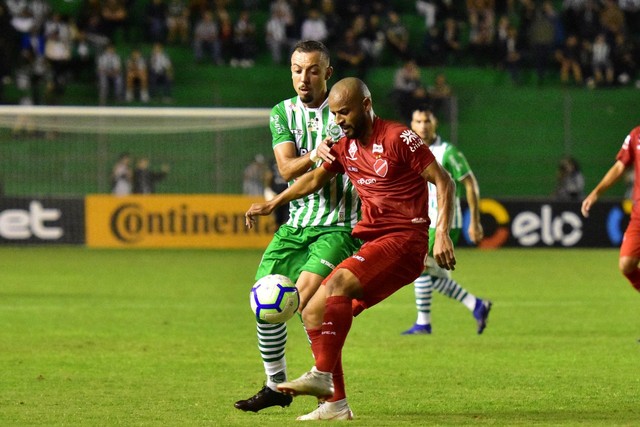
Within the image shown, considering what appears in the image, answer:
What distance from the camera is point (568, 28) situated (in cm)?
3275

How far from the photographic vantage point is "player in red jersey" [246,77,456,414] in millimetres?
6816

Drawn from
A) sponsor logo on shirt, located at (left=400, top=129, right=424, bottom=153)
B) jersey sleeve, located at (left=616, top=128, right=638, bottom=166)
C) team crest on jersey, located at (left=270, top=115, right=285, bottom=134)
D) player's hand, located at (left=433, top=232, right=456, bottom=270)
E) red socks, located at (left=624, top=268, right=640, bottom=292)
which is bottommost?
red socks, located at (left=624, top=268, right=640, bottom=292)

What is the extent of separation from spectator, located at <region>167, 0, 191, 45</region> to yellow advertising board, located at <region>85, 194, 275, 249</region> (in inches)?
327

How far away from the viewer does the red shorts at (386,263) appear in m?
6.93

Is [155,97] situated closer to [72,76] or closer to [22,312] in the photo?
[72,76]

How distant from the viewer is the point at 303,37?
31.2m

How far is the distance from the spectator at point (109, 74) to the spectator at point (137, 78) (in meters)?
0.23

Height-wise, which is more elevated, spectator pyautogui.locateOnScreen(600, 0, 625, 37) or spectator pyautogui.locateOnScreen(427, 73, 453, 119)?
spectator pyautogui.locateOnScreen(600, 0, 625, 37)

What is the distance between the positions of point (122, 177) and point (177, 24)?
8150 millimetres

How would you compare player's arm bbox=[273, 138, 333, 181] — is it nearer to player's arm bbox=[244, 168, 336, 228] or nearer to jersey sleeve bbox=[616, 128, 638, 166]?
player's arm bbox=[244, 168, 336, 228]

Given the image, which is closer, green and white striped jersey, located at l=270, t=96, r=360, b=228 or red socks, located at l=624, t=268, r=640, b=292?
green and white striped jersey, located at l=270, t=96, r=360, b=228

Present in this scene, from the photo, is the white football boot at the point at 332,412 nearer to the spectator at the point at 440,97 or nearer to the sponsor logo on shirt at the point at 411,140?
the sponsor logo on shirt at the point at 411,140

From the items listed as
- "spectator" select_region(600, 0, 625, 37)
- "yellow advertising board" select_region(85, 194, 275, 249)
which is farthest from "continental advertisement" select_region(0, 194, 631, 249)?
"spectator" select_region(600, 0, 625, 37)

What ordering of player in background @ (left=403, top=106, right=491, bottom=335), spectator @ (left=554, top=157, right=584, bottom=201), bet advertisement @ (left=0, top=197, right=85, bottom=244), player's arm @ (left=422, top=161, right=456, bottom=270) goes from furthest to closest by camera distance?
spectator @ (left=554, top=157, right=584, bottom=201) → bet advertisement @ (left=0, top=197, right=85, bottom=244) → player in background @ (left=403, top=106, right=491, bottom=335) → player's arm @ (left=422, top=161, right=456, bottom=270)
